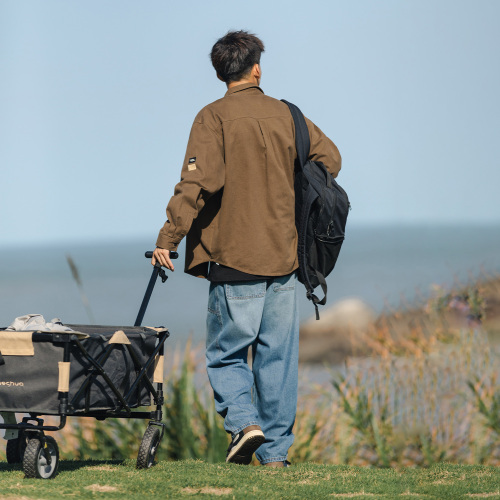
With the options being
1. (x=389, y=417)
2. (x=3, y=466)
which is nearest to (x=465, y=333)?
(x=389, y=417)

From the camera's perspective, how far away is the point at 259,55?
15.7 feet

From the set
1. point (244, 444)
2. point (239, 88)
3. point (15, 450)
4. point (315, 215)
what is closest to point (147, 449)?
point (244, 444)

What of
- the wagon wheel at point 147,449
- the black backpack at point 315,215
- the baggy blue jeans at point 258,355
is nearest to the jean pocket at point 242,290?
the baggy blue jeans at point 258,355

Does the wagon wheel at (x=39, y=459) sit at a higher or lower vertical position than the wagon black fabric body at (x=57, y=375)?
lower

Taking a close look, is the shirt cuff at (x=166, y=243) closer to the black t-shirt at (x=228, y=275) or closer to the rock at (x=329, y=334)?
the black t-shirt at (x=228, y=275)

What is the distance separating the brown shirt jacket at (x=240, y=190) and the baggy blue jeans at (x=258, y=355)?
137 millimetres

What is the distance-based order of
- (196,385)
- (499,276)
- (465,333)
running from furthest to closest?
(499,276)
(465,333)
(196,385)

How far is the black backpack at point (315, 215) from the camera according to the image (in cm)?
465

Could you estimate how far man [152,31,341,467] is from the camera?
4527 mm

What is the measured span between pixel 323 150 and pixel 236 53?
25.9 inches

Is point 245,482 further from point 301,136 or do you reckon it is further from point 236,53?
point 236,53

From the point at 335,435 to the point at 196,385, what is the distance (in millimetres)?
899

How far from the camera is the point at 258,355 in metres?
4.71

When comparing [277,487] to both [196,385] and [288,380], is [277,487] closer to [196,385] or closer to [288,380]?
[288,380]
